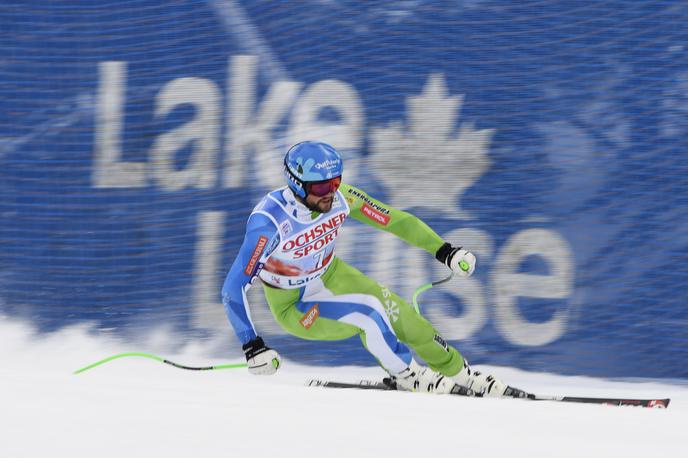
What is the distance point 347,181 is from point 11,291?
8.01 ft

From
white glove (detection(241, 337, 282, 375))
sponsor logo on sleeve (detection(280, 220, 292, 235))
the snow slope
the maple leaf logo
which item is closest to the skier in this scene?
sponsor logo on sleeve (detection(280, 220, 292, 235))

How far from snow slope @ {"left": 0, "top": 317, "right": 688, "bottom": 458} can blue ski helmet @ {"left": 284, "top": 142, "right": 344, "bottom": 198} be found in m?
0.98

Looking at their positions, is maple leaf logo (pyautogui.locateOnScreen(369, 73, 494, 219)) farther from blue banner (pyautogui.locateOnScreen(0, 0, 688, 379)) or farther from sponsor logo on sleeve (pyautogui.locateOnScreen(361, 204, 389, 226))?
sponsor logo on sleeve (pyautogui.locateOnScreen(361, 204, 389, 226))

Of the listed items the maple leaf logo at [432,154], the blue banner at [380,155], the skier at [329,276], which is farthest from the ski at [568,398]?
the maple leaf logo at [432,154]

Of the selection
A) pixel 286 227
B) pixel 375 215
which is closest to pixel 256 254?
pixel 286 227

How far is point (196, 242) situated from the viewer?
6.06m

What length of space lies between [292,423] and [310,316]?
149 cm

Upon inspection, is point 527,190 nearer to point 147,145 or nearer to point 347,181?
point 347,181

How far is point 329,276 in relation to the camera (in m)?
4.80

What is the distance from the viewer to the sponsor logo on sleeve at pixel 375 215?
4.85 metres

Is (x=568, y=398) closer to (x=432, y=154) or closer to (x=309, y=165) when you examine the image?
(x=432, y=154)

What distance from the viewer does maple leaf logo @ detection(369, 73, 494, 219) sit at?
18.6 ft

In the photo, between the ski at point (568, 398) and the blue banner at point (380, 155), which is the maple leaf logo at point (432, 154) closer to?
the blue banner at point (380, 155)

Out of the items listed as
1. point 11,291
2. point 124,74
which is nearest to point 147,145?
point 124,74
